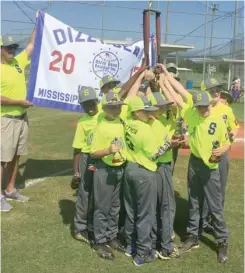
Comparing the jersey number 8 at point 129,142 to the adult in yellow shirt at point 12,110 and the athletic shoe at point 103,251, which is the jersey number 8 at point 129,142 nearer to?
the athletic shoe at point 103,251

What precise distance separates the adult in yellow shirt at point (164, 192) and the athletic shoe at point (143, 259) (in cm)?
12

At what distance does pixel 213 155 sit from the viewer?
4.36 m

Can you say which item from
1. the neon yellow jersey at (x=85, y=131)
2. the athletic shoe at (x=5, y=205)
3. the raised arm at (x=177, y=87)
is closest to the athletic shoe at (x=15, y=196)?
the athletic shoe at (x=5, y=205)

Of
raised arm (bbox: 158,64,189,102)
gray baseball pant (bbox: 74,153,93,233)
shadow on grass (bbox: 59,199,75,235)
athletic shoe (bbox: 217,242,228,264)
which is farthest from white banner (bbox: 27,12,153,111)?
athletic shoe (bbox: 217,242,228,264)

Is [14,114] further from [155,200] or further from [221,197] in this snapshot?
[221,197]

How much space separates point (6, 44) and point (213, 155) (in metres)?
3.06

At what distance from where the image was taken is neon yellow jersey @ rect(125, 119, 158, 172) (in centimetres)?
415

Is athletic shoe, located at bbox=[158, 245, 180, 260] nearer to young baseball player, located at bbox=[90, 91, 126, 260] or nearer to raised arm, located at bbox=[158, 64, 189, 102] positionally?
young baseball player, located at bbox=[90, 91, 126, 260]

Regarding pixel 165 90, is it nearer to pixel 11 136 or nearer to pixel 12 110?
pixel 12 110

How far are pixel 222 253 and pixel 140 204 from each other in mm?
1091

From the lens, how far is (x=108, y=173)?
4414 mm

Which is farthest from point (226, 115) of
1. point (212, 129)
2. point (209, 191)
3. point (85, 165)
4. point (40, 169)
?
point (40, 169)

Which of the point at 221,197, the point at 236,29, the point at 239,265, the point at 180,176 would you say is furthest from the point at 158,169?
the point at 236,29

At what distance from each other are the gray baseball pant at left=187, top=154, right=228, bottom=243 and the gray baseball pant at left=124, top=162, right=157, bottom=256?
54cm
